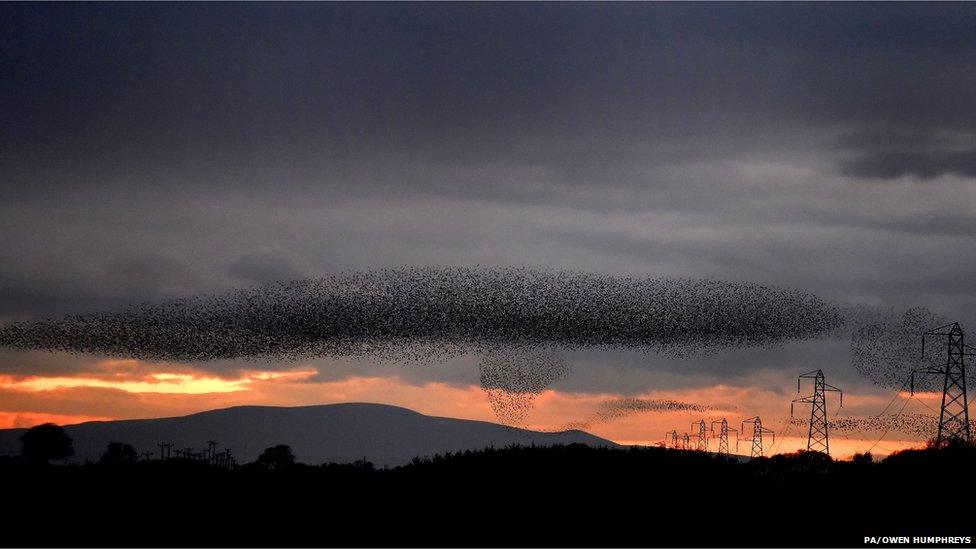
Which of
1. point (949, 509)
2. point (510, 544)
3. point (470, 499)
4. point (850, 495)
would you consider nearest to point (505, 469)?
point (470, 499)

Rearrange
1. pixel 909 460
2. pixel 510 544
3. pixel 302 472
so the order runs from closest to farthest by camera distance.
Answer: pixel 510 544 → pixel 909 460 → pixel 302 472

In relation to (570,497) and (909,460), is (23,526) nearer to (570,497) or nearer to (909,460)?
(570,497)

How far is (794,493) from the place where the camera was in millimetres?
81938

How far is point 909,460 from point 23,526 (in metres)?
76.4

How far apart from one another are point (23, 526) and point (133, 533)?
37.5 ft

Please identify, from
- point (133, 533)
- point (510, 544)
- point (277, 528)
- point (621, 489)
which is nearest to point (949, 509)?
point (621, 489)

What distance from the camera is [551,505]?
78500 mm

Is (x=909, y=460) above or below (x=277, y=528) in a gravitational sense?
above

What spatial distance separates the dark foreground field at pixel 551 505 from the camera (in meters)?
73.0

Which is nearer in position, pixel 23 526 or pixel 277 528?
pixel 277 528

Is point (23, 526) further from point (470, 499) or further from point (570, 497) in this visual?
point (570, 497)

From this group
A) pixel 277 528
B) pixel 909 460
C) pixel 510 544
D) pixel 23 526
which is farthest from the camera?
pixel 909 460

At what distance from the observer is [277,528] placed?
79.2 meters

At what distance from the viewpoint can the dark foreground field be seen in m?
73.0
